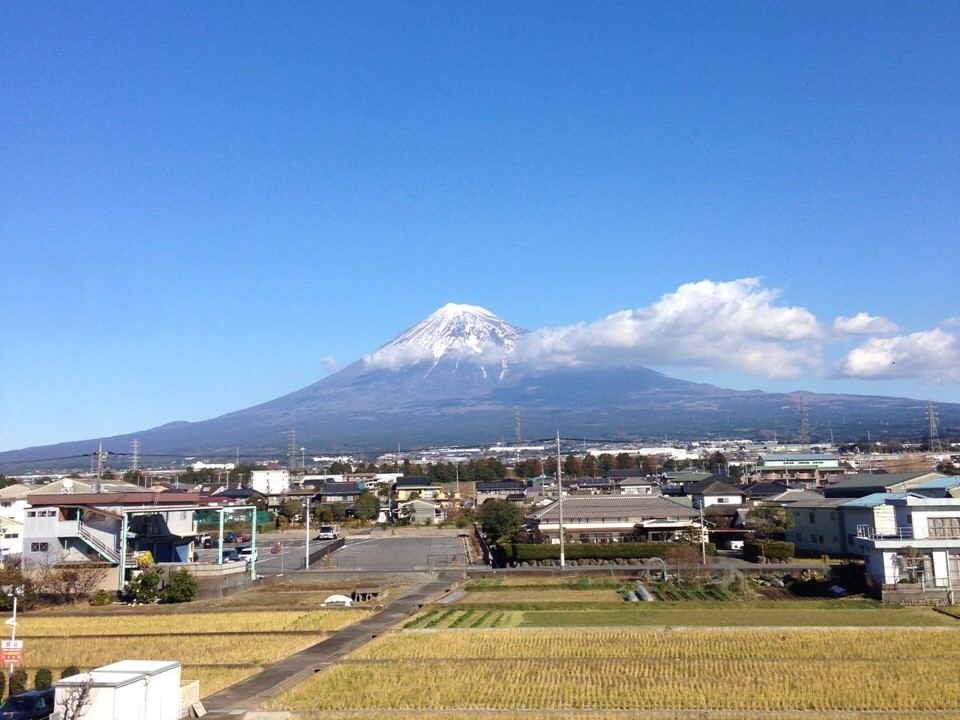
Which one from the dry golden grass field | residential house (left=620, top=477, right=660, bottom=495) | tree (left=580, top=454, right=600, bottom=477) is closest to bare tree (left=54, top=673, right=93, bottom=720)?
the dry golden grass field

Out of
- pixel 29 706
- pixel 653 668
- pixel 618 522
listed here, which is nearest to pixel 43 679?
pixel 29 706

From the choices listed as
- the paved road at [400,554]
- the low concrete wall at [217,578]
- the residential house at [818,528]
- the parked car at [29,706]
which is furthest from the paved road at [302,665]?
the residential house at [818,528]

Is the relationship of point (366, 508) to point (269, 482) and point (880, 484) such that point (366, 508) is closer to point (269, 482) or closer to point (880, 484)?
point (269, 482)

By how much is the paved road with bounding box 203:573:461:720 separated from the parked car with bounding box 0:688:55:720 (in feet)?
7.85

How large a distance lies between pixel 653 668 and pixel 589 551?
20133 mm

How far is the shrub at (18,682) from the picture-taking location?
14.1m

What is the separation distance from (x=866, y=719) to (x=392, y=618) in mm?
13512

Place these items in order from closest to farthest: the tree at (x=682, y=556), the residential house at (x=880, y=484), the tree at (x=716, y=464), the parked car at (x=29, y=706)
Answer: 1. the parked car at (x=29, y=706)
2. the tree at (x=682, y=556)
3. the residential house at (x=880, y=484)
4. the tree at (x=716, y=464)

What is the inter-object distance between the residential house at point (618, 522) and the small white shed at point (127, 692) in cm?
2887

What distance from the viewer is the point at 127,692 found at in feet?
40.2

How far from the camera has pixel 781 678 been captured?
1532 cm

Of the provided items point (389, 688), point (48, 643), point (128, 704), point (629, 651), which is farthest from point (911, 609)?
point (48, 643)

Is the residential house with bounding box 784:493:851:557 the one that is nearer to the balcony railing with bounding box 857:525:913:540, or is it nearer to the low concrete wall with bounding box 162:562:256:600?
the balcony railing with bounding box 857:525:913:540

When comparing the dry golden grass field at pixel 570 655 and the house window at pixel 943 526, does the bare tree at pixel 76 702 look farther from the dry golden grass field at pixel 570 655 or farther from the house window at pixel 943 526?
the house window at pixel 943 526
